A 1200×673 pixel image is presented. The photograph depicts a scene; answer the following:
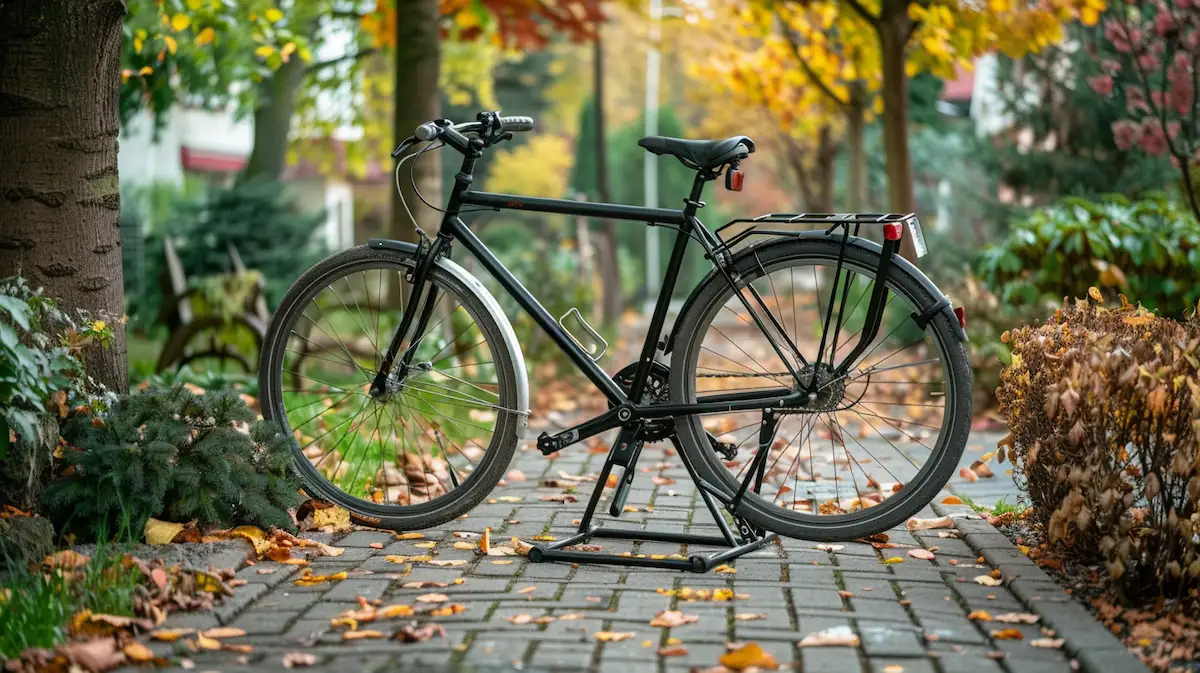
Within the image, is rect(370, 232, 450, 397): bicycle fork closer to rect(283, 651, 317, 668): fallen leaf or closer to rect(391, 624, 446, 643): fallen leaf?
rect(391, 624, 446, 643): fallen leaf

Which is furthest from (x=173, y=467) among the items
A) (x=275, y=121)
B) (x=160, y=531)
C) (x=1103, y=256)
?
(x=275, y=121)

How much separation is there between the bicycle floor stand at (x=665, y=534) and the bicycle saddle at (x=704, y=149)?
2.57 feet

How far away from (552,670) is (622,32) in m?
30.8

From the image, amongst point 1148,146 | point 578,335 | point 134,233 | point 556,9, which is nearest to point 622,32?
point 134,233

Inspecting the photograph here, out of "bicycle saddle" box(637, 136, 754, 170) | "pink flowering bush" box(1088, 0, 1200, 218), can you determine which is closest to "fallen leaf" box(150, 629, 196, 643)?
"bicycle saddle" box(637, 136, 754, 170)

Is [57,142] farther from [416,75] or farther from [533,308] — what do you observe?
[416,75]

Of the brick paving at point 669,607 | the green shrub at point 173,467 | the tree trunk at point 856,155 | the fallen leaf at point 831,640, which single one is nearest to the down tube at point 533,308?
the brick paving at point 669,607

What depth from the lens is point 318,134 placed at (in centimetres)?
2039

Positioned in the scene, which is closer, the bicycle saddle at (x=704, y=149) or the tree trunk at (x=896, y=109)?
the bicycle saddle at (x=704, y=149)

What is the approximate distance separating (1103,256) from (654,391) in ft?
15.2

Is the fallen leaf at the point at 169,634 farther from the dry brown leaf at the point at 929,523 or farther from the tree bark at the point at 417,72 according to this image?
the tree bark at the point at 417,72

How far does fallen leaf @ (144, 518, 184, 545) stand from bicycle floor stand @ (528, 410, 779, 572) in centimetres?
110

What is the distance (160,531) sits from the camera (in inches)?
162

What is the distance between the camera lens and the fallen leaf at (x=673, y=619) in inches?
134
